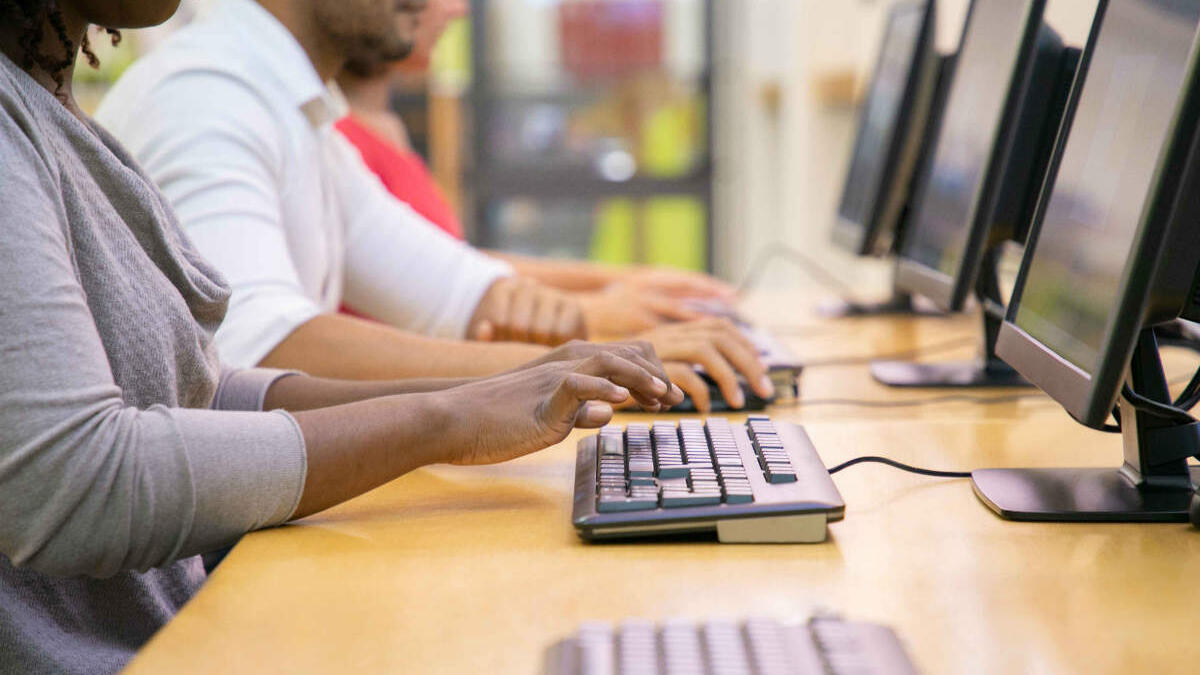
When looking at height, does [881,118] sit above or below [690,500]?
above

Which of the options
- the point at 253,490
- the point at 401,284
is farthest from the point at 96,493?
the point at 401,284

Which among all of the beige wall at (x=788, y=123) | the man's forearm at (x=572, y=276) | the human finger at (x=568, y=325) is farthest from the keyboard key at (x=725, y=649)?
the beige wall at (x=788, y=123)

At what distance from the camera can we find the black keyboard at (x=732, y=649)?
496 millimetres

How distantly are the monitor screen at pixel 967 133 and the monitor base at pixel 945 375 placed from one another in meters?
0.13

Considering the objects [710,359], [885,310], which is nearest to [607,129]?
[885,310]

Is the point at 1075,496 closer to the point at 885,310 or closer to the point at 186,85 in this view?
the point at 186,85

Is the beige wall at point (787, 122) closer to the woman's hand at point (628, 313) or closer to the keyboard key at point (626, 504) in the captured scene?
the woman's hand at point (628, 313)

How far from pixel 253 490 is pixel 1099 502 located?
22.4 inches

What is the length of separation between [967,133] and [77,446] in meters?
1.07

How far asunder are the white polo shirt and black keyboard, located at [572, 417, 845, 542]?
44cm

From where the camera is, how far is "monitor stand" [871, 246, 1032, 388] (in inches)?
51.3

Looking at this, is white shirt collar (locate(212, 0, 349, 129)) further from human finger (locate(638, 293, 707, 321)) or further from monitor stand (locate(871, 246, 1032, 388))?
monitor stand (locate(871, 246, 1032, 388))

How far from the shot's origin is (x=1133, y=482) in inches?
32.9

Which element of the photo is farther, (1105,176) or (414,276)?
(414,276)
